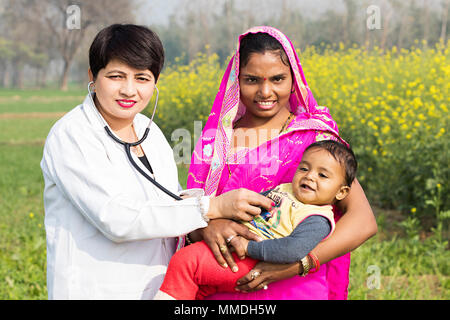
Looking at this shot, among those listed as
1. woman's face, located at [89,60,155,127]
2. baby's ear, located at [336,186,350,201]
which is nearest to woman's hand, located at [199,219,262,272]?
baby's ear, located at [336,186,350,201]

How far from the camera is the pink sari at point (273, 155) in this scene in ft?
5.95

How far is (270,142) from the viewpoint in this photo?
73.7 inches

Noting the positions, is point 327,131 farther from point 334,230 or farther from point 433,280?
point 433,280

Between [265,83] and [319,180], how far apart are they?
0.43 meters

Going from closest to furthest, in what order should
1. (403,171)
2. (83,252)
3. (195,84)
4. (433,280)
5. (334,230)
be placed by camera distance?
(83,252) < (334,230) < (433,280) < (403,171) < (195,84)

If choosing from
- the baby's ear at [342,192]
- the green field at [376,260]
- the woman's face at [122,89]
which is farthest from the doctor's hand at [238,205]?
the green field at [376,260]

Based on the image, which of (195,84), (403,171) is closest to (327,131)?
(403,171)

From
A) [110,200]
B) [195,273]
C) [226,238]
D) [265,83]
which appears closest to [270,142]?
[265,83]

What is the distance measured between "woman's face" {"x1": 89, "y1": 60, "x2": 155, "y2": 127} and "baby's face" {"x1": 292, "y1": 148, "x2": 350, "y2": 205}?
58cm

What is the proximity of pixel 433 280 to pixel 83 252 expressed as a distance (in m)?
2.82

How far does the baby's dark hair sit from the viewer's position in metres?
1.66

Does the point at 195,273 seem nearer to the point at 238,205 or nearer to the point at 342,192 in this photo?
the point at 238,205
